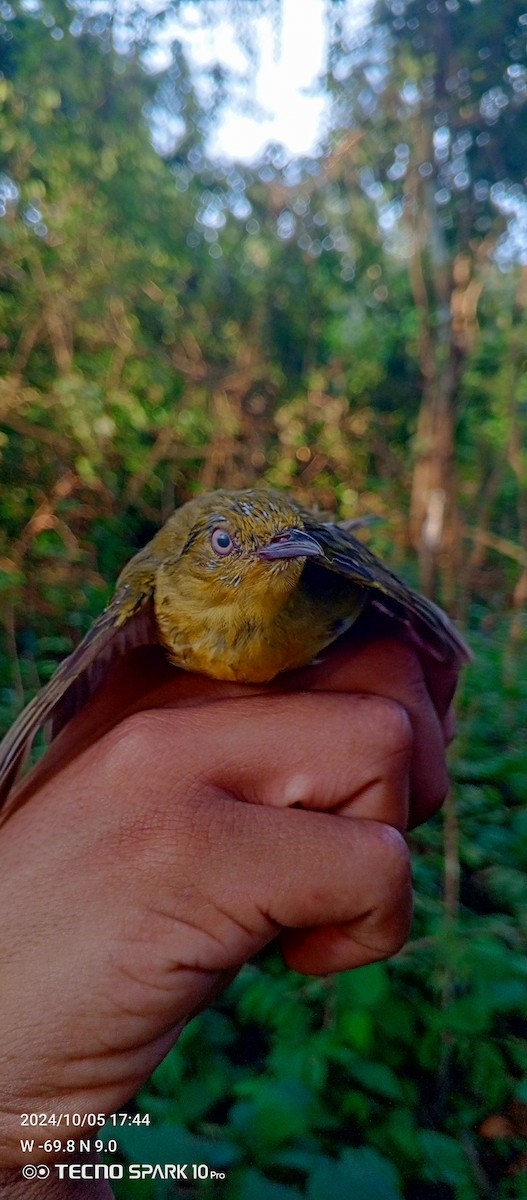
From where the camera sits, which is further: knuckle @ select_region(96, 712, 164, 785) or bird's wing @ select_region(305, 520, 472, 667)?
bird's wing @ select_region(305, 520, 472, 667)

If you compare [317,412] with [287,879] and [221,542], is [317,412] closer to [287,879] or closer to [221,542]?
[221,542]

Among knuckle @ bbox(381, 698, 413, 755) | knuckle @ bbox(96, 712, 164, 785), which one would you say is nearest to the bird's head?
knuckle @ bbox(381, 698, 413, 755)

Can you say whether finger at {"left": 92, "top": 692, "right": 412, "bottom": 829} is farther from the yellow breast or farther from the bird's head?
the bird's head

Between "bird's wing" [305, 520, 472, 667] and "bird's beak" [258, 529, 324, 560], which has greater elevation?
"bird's beak" [258, 529, 324, 560]

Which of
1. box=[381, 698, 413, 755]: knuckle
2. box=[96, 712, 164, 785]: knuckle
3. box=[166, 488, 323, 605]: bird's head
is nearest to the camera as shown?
box=[96, 712, 164, 785]: knuckle

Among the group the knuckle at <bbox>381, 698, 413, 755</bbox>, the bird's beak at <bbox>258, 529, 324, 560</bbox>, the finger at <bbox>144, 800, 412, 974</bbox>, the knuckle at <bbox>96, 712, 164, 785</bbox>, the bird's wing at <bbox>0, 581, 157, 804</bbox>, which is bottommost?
the finger at <bbox>144, 800, 412, 974</bbox>

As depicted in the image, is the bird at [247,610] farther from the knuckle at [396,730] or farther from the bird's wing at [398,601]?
the knuckle at [396,730]

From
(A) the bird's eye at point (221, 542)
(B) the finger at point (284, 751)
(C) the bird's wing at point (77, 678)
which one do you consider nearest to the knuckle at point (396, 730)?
(B) the finger at point (284, 751)
